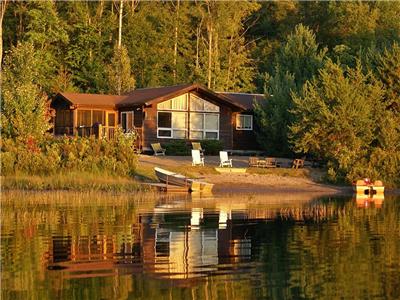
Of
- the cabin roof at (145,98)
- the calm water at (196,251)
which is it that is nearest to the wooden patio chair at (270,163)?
the cabin roof at (145,98)

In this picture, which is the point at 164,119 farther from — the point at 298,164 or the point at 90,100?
the point at 298,164

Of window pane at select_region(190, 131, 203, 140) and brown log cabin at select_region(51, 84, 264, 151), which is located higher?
brown log cabin at select_region(51, 84, 264, 151)

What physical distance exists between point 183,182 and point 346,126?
11.2 metres

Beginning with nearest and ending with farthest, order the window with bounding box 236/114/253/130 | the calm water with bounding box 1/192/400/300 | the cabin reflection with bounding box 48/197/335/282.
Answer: the calm water with bounding box 1/192/400/300 → the cabin reflection with bounding box 48/197/335/282 → the window with bounding box 236/114/253/130

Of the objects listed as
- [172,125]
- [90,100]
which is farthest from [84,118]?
[172,125]

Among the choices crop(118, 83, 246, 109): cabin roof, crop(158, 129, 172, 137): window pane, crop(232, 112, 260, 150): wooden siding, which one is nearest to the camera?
crop(118, 83, 246, 109): cabin roof

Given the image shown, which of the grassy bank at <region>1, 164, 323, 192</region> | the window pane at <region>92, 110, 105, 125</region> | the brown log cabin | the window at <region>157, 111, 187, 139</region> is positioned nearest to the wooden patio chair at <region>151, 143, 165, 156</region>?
the brown log cabin

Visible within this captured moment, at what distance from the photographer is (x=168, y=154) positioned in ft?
172

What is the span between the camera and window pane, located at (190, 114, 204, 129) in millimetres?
55281

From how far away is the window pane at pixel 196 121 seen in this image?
55.3 m

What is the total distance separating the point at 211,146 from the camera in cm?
5425

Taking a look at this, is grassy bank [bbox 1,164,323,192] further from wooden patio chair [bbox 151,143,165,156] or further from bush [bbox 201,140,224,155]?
bush [bbox 201,140,224,155]

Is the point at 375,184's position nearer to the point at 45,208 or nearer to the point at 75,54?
the point at 45,208

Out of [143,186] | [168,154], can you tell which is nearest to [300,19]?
[168,154]
